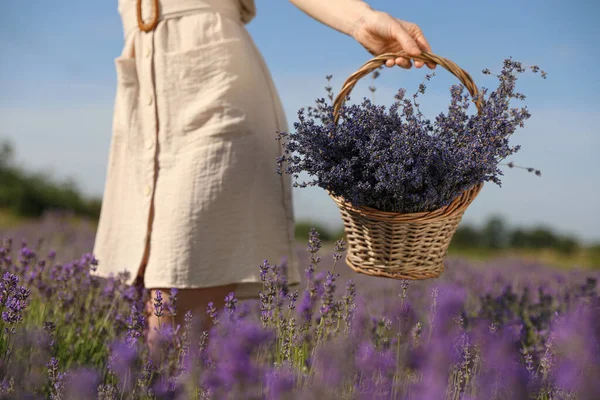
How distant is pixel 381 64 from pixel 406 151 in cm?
36

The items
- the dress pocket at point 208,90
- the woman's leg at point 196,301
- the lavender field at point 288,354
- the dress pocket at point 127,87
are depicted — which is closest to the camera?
the lavender field at point 288,354

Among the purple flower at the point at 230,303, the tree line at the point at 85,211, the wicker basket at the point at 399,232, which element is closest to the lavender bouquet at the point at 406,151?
the wicker basket at the point at 399,232

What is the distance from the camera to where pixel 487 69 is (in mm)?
1900

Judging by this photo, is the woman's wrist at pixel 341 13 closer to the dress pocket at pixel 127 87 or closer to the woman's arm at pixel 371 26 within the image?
the woman's arm at pixel 371 26

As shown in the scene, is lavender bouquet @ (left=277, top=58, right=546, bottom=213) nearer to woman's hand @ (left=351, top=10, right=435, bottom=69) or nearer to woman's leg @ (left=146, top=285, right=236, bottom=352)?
woman's hand @ (left=351, top=10, right=435, bottom=69)

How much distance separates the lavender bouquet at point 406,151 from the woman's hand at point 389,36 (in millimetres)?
110

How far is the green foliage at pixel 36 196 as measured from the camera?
980 cm

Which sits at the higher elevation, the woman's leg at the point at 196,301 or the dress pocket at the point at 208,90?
the dress pocket at the point at 208,90

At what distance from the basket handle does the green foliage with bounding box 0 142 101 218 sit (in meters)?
8.72

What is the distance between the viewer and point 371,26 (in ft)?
Answer: 6.34

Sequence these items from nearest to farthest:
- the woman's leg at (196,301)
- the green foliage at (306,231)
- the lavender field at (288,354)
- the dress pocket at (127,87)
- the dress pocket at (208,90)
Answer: the lavender field at (288,354) < the dress pocket at (208,90) < the woman's leg at (196,301) < the dress pocket at (127,87) < the green foliage at (306,231)

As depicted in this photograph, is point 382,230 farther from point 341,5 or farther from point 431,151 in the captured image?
point 341,5

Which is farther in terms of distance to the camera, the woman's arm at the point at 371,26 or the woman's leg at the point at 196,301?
the woman's leg at the point at 196,301

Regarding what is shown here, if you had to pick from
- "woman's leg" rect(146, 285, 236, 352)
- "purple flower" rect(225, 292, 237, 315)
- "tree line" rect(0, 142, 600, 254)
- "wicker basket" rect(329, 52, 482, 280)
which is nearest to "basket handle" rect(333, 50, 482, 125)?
"wicker basket" rect(329, 52, 482, 280)
